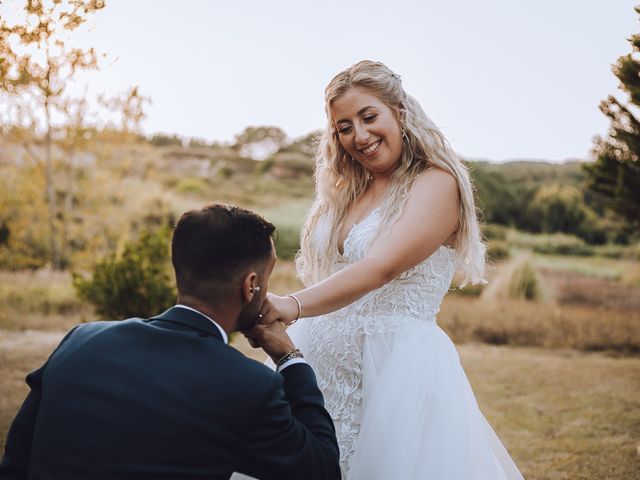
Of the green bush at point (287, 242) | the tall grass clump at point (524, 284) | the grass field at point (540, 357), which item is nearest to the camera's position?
the grass field at point (540, 357)

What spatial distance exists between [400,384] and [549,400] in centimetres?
616

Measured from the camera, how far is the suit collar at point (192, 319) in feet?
6.48

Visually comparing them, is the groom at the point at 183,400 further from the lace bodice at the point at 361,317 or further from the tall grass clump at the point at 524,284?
the tall grass clump at the point at 524,284

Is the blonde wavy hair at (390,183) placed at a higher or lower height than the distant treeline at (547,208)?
higher

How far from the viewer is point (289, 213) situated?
21750 millimetres

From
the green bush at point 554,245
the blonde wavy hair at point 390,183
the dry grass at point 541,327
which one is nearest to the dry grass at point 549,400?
the dry grass at point 541,327

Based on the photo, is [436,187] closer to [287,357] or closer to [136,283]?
[287,357]

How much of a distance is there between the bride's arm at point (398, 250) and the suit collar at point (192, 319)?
400mm

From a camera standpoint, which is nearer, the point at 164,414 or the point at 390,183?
the point at 164,414

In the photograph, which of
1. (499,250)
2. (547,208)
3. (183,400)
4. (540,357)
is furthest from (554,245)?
(183,400)

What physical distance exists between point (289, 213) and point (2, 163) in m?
8.97

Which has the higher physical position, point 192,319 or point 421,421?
point 192,319

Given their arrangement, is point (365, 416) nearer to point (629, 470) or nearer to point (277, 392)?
point (277, 392)

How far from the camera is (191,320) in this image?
6.49 ft
